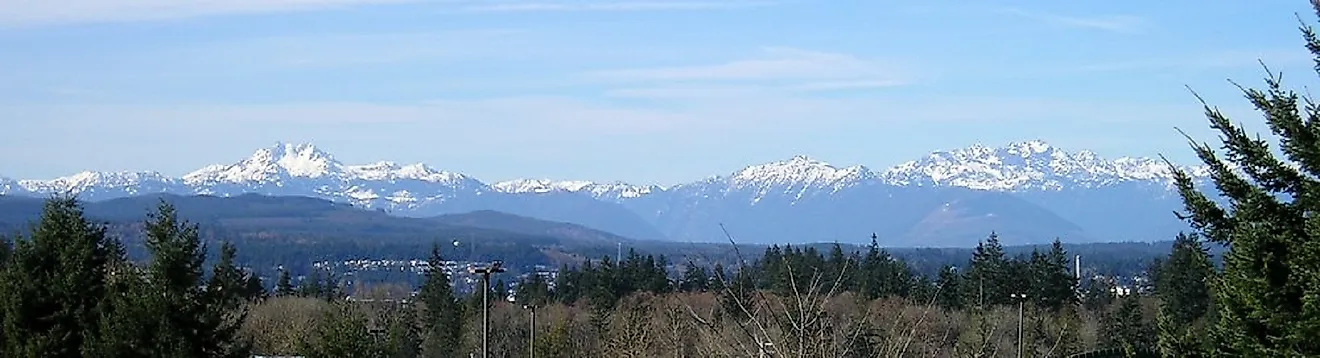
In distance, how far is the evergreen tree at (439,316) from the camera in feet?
190

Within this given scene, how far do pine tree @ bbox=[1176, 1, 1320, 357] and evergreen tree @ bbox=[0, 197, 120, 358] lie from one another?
540 inches

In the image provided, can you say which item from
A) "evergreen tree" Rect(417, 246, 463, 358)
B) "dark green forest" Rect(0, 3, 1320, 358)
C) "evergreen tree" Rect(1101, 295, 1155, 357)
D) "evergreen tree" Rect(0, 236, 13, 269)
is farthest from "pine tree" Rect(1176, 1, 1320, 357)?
"evergreen tree" Rect(417, 246, 463, 358)

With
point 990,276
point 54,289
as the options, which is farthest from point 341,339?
point 990,276

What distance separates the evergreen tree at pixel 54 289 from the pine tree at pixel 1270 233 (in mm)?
13717

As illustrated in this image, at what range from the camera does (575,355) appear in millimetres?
48719

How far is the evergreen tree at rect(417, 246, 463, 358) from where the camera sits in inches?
2283

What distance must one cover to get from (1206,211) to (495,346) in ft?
134

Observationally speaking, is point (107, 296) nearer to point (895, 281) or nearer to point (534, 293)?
point (534, 293)

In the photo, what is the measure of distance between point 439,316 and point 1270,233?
52.0 metres

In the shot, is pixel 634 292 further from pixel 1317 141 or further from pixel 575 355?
pixel 1317 141

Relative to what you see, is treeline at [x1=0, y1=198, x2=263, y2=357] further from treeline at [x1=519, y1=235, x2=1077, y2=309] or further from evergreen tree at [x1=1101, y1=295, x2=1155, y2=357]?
treeline at [x1=519, y1=235, x2=1077, y2=309]

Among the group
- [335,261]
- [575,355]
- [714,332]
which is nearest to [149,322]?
[714,332]

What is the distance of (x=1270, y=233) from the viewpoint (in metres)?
11.2

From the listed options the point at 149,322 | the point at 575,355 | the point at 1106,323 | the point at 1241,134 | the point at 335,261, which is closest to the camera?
the point at 1241,134
